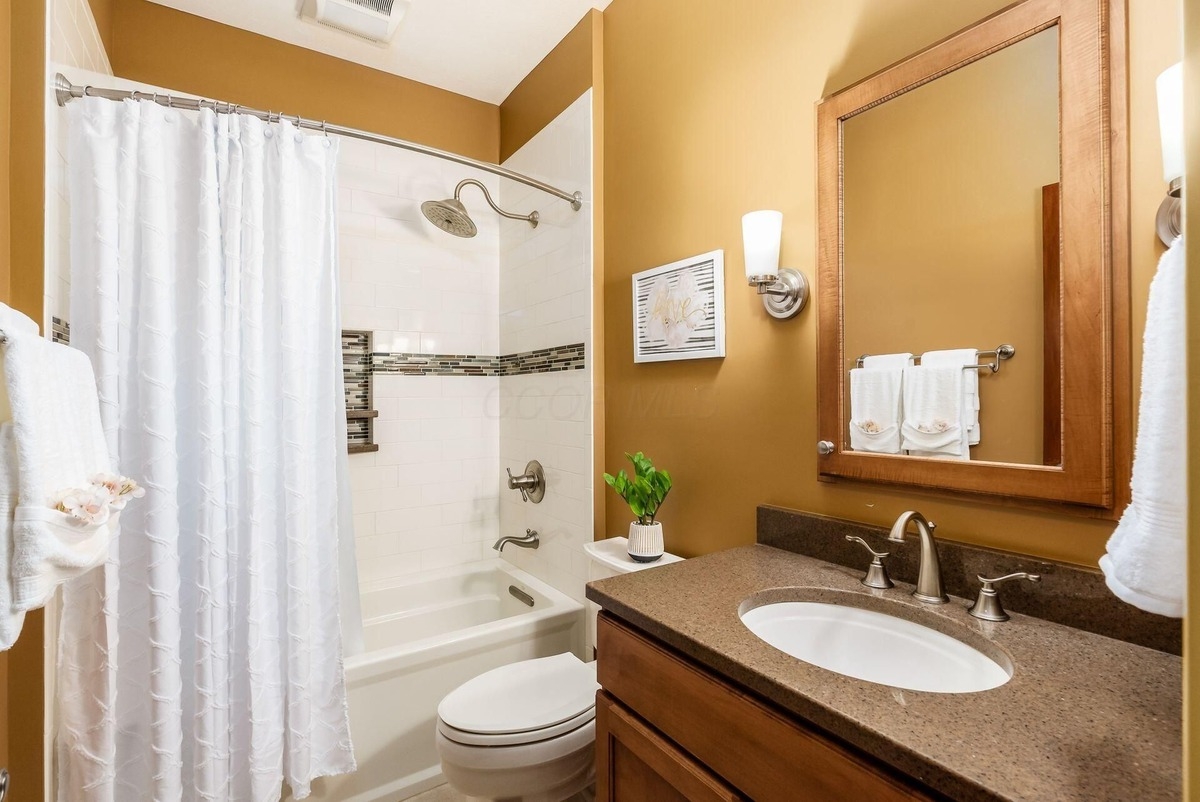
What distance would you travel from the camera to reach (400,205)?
8.32 feet

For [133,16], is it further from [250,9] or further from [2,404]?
[2,404]

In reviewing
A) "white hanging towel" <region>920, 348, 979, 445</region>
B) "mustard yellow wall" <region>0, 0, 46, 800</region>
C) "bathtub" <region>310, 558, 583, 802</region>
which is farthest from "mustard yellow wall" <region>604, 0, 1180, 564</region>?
"mustard yellow wall" <region>0, 0, 46, 800</region>

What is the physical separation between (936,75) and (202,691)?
2.25 meters

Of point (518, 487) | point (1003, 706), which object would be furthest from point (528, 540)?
point (1003, 706)

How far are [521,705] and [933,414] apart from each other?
1.23m

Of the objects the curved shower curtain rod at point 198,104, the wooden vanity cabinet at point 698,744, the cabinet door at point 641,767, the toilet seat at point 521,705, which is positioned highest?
the curved shower curtain rod at point 198,104

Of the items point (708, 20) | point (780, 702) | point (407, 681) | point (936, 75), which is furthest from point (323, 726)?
point (708, 20)

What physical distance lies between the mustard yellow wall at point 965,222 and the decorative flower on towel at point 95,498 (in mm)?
1400

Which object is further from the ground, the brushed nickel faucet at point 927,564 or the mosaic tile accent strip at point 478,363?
the mosaic tile accent strip at point 478,363

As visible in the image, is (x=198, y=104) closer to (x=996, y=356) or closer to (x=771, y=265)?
(x=771, y=265)

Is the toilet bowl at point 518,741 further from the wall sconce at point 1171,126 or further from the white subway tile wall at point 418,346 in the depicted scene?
the wall sconce at point 1171,126

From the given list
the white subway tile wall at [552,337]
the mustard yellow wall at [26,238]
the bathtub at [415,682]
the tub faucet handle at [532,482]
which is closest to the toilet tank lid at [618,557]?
the white subway tile wall at [552,337]

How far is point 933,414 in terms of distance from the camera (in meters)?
1.12

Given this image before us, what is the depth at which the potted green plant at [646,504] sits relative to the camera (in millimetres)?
1636
